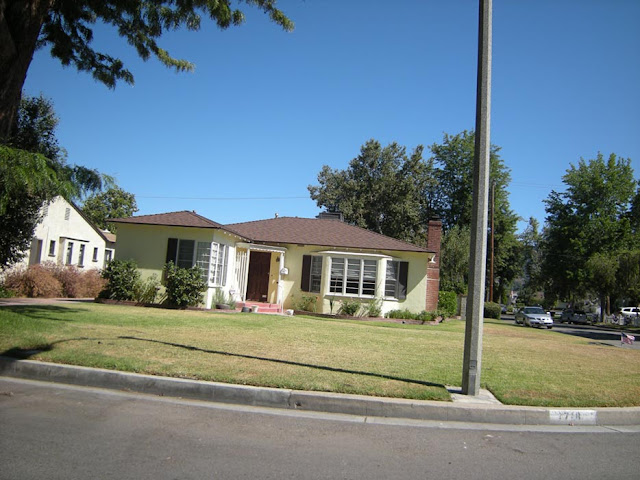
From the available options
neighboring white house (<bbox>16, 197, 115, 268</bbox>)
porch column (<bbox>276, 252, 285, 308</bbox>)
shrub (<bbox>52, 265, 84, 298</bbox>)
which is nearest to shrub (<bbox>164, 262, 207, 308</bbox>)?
porch column (<bbox>276, 252, 285, 308</bbox>)

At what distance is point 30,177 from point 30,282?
14937 millimetres

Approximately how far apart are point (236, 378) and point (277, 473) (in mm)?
2830

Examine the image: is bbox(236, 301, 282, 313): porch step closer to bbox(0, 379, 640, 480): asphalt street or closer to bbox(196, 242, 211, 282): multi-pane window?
bbox(196, 242, 211, 282): multi-pane window

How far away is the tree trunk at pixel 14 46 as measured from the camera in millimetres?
9492

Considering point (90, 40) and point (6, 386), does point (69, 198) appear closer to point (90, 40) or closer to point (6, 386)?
point (6, 386)

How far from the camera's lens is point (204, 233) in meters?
18.5

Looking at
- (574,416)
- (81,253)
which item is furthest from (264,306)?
(81,253)

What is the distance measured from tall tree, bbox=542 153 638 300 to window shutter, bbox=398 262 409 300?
39119mm

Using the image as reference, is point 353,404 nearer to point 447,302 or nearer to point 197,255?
point 197,255

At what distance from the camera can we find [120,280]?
59.1ft

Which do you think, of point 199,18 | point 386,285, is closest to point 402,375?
point 199,18

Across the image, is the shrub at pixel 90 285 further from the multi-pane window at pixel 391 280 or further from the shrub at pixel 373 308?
the multi-pane window at pixel 391 280

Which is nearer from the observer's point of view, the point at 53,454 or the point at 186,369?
the point at 53,454

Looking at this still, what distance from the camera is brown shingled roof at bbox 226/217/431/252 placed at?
74.4ft
